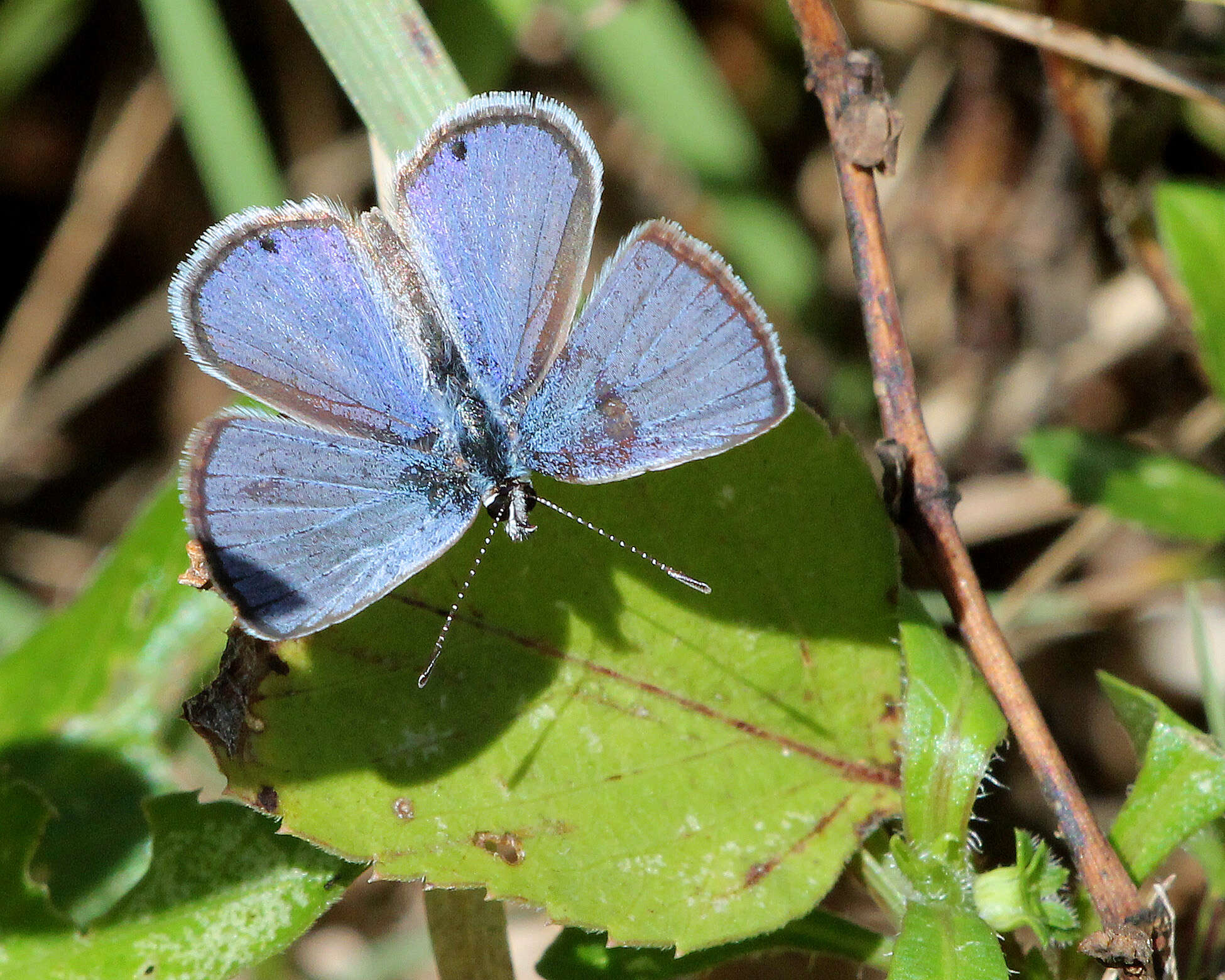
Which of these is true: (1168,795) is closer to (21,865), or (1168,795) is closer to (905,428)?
(905,428)

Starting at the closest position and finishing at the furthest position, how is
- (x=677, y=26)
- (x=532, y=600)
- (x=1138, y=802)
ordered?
1. (x=1138, y=802)
2. (x=532, y=600)
3. (x=677, y=26)

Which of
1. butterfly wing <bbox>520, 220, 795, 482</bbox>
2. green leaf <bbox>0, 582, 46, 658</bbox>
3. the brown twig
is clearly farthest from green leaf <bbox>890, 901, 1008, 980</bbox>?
green leaf <bbox>0, 582, 46, 658</bbox>

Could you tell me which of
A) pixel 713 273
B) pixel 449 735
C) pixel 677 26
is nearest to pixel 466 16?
pixel 677 26

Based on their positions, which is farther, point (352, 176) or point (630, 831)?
point (352, 176)

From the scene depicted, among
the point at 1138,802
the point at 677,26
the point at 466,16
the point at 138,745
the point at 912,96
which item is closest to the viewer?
the point at 1138,802

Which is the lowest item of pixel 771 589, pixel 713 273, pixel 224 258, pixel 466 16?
pixel 771 589

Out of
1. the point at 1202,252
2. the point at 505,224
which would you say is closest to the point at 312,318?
the point at 505,224

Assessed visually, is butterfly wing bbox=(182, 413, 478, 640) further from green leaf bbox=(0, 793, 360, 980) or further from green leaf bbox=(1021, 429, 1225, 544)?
green leaf bbox=(1021, 429, 1225, 544)

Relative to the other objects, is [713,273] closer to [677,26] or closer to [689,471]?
[689,471]
